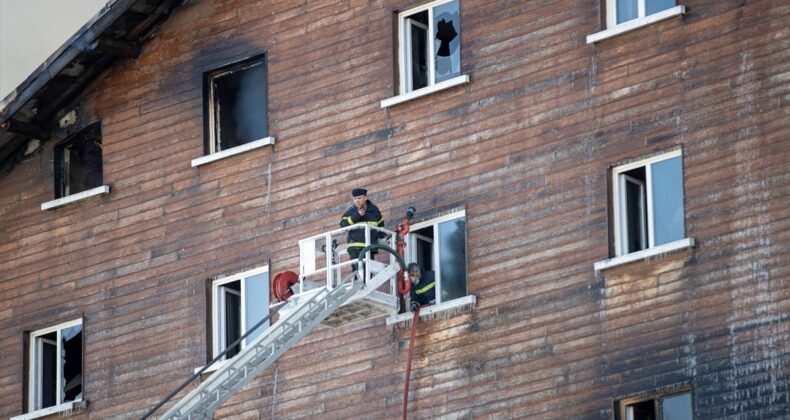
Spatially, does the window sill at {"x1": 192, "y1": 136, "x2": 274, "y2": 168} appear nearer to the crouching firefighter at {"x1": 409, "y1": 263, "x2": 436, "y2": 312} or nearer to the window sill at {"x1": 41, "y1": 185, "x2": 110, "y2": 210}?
the window sill at {"x1": 41, "y1": 185, "x2": 110, "y2": 210}

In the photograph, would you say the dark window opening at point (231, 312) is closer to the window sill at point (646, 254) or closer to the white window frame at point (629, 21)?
the window sill at point (646, 254)

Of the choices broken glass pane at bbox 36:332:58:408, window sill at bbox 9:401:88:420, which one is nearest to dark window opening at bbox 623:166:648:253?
window sill at bbox 9:401:88:420

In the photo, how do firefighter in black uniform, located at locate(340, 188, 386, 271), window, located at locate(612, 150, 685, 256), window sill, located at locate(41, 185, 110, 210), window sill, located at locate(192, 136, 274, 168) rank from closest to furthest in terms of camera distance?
window, located at locate(612, 150, 685, 256), firefighter in black uniform, located at locate(340, 188, 386, 271), window sill, located at locate(192, 136, 274, 168), window sill, located at locate(41, 185, 110, 210)

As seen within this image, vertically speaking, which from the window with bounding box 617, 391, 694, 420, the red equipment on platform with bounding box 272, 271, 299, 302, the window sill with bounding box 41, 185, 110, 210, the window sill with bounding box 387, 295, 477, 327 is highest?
the window sill with bounding box 41, 185, 110, 210

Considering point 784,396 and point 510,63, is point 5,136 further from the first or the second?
point 784,396

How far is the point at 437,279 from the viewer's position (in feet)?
115

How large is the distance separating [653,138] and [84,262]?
36.1 ft

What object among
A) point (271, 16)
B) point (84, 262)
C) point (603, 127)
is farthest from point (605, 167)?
point (84, 262)

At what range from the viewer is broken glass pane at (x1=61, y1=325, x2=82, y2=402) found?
129ft

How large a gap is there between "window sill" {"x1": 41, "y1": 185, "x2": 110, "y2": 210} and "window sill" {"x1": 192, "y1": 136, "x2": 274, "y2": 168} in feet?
6.28

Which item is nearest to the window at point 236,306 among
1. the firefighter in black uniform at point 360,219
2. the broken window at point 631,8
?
the firefighter in black uniform at point 360,219

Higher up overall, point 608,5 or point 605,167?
point 608,5

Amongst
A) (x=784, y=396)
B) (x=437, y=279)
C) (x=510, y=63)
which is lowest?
(x=784, y=396)

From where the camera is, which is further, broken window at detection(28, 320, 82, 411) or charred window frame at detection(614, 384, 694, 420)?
broken window at detection(28, 320, 82, 411)
